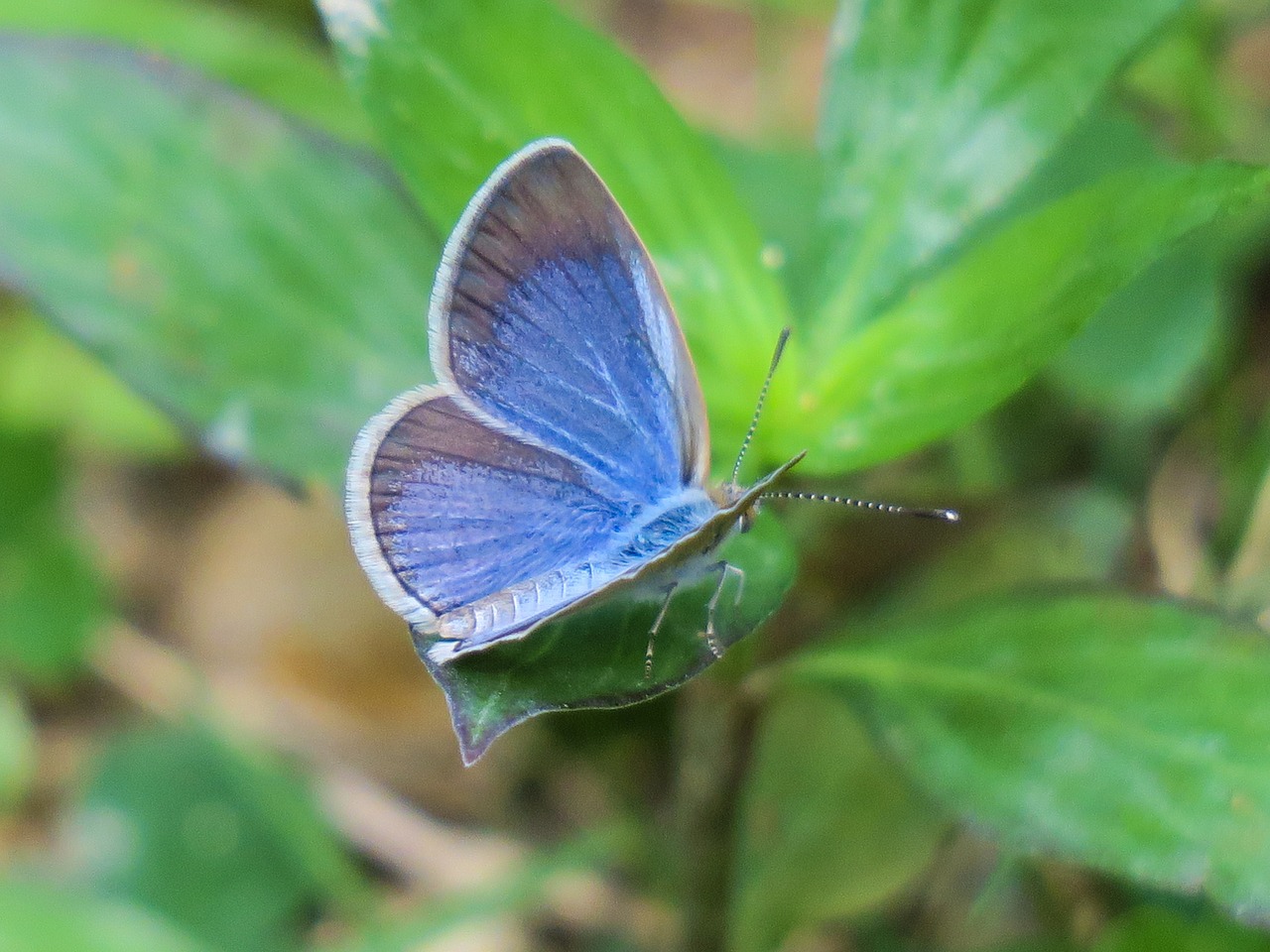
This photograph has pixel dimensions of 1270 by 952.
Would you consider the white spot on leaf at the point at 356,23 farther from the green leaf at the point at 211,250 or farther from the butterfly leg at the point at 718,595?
the butterfly leg at the point at 718,595

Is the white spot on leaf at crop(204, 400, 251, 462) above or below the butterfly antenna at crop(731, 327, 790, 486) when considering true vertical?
above

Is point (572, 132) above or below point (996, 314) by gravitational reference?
above

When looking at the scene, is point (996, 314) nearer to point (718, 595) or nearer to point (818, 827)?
point (718, 595)

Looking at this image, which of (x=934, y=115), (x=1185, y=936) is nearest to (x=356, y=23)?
(x=934, y=115)

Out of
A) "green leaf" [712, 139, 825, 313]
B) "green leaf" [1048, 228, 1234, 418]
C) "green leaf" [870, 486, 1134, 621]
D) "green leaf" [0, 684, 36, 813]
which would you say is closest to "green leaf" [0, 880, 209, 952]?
"green leaf" [0, 684, 36, 813]

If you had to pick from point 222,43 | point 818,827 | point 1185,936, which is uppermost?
point 222,43

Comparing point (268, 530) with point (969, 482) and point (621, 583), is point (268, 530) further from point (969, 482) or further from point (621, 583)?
point (621, 583)

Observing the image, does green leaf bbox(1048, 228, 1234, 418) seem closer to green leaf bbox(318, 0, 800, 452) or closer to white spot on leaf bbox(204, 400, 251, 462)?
green leaf bbox(318, 0, 800, 452)
